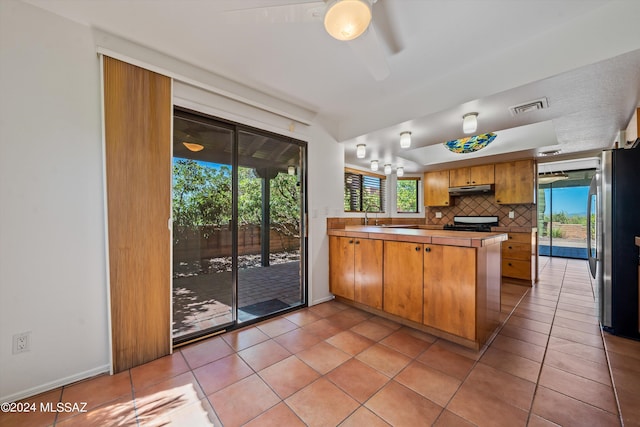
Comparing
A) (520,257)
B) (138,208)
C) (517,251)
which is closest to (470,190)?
(517,251)

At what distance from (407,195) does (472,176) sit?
4.44ft

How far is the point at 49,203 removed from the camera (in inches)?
62.1

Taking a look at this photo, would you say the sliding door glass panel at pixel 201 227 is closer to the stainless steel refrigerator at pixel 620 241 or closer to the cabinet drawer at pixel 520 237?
the stainless steel refrigerator at pixel 620 241

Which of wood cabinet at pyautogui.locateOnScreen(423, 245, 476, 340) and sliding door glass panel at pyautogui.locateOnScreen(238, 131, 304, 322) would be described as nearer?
wood cabinet at pyautogui.locateOnScreen(423, 245, 476, 340)

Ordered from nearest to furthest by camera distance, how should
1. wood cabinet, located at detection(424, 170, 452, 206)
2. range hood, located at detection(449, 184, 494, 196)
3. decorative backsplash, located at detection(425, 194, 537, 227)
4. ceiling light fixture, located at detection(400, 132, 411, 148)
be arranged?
ceiling light fixture, located at detection(400, 132, 411, 148) → decorative backsplash, located at detection(425, 194, 537, 227) → range hood, located at detection(449, 184, 494, 196) → wood cabinet, located at detection(424, 170, 452, 206)

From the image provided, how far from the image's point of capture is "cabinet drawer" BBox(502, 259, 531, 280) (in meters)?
3.89

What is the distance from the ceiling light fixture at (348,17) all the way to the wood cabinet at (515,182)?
4.28 m

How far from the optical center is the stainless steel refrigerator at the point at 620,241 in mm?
2238

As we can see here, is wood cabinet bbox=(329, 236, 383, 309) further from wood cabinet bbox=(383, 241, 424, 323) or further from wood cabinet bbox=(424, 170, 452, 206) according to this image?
wood cabinet bbox=(424, 170, 452, 206)

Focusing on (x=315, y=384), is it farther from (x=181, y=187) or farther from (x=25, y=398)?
Result: (x=181, y=187)

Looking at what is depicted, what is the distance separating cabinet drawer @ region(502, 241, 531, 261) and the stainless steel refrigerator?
155 centimetres

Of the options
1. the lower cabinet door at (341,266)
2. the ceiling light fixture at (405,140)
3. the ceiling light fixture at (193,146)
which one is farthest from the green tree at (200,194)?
the ceiling light fixture at (405,140)

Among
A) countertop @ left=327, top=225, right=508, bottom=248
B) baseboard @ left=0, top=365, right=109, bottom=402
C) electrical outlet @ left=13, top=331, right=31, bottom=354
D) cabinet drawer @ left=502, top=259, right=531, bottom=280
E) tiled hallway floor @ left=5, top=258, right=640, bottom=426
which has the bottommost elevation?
tiled hallway floor @ left=5, top=258, right=640, bottom=426

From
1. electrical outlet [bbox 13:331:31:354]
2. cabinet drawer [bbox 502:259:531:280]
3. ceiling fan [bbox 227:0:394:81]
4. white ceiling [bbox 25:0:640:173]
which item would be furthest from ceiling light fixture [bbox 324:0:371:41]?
cabinet drawer [bbox 502:259:531:280]
